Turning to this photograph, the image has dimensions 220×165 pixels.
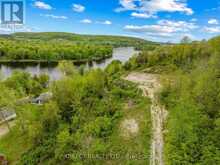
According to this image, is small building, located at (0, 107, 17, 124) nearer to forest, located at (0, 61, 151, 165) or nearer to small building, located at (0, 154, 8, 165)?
forest, located at (0, 61, 151, 165)

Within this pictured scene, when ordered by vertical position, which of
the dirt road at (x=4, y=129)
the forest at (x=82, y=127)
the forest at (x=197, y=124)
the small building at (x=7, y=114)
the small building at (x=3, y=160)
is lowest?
the small building at (x=3, y=160)

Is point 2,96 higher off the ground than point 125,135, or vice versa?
point 2,96

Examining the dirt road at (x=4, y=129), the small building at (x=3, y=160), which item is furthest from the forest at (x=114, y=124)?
the dirt road at (x=4, y=129)

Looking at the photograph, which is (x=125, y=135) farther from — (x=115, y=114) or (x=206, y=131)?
(x=206, y=131)

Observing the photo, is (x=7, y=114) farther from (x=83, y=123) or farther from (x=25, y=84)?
(x=83, y=123)

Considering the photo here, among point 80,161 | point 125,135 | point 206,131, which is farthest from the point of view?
point 125,135

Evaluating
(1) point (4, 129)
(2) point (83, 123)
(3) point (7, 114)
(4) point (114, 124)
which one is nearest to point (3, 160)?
(1) point (4, 129)

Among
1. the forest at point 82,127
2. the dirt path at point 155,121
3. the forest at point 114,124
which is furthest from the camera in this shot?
the forest at point 82,127

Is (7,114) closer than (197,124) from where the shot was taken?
No

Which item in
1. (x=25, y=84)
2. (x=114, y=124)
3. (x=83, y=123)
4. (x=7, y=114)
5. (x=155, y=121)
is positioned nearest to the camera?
(x=155, y=121)

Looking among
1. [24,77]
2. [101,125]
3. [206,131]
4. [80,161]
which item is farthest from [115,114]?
[24,77]

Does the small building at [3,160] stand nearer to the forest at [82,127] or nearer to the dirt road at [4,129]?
the forest at [82,127]
